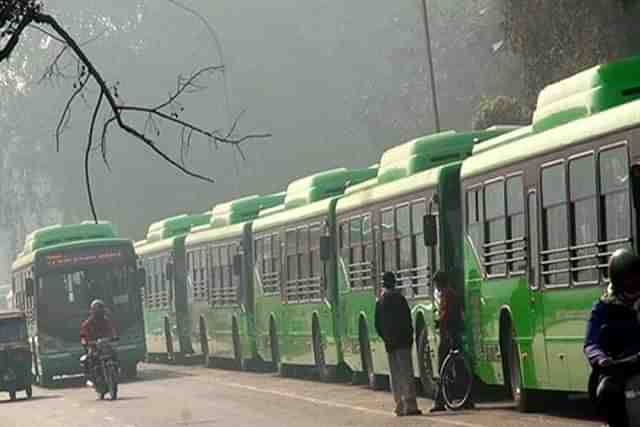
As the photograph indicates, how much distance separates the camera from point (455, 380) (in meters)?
24.8

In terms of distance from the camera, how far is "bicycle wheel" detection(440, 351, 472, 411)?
2431 cm

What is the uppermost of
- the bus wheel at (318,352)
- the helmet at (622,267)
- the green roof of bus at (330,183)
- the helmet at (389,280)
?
the green roof of bus at (330,183)

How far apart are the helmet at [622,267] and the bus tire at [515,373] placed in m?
11.7

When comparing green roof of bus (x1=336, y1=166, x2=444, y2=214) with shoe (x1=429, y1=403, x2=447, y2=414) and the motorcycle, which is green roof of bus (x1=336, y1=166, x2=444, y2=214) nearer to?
shoe (x1=429, y1=403, x2=447, y2=414)

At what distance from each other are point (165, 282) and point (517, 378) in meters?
29.5

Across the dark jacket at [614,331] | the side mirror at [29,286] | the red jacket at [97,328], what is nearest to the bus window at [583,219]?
the dark jacket at [614,331]

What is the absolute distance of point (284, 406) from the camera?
93.5ft

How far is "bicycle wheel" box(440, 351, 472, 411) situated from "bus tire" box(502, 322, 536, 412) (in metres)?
0.83

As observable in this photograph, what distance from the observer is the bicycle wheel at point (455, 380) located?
2431cm

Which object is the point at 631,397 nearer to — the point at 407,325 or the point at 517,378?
the point at 517,378

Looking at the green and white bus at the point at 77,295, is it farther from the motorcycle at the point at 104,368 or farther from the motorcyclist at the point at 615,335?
the motorcyclist at the point at 615,335

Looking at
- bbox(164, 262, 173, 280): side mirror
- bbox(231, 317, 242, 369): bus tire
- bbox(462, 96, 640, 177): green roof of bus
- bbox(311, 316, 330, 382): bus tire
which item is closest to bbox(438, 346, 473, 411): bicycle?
bbox(462, 96, 640, 177): green roof of bus

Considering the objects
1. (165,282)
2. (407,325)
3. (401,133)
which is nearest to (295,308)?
(407,325)

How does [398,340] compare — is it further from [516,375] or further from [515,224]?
[515,224]
